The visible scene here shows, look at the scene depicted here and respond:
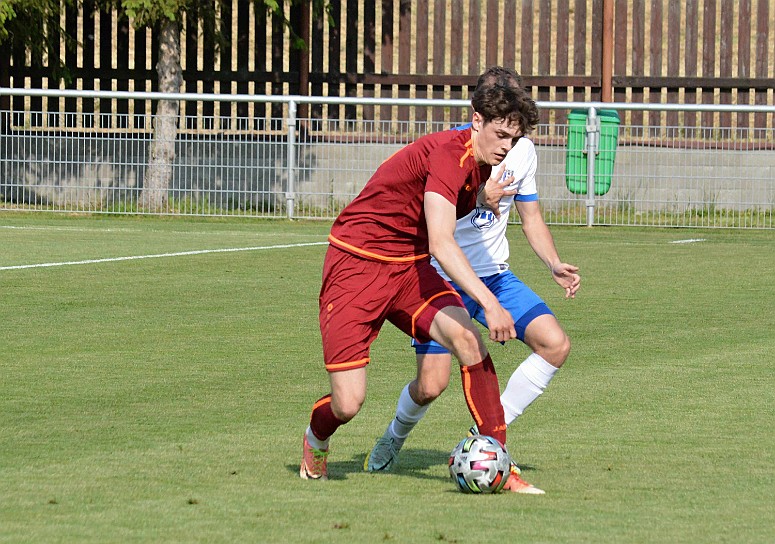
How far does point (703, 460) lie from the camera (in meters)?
5.98

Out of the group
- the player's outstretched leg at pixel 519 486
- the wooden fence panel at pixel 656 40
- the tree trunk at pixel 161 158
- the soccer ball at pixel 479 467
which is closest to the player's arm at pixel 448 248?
the soccer ball at pixel 479 467

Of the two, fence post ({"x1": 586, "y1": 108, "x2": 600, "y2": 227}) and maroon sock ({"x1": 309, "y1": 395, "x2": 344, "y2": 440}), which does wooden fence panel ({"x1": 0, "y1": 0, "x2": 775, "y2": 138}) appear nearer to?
fence post ({"x1": 586, "y1": 108, "x2": 600, "y2": 227})

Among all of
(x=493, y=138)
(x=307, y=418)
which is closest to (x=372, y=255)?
(x=493, y=138)

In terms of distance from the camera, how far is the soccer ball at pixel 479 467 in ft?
17.6

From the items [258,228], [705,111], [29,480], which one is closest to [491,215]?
[29,480]

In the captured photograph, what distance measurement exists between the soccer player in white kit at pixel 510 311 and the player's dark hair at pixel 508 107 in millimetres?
639

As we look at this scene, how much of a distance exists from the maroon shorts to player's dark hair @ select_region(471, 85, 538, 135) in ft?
2.29

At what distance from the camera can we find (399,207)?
5680 millimetres

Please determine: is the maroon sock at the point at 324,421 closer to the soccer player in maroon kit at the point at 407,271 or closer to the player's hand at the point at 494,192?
the soccer player in maroon kit at the point at 407,271

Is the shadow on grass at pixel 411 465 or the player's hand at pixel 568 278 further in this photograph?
the player's hand at pixel 568 278

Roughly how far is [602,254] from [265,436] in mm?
9759

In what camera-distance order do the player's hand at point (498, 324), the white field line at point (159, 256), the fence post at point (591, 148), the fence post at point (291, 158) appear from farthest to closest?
the fence post at point (291, 158), the fence post at point (591, 148), the white field line at point (159, 256), the player's hand at point (498, 324)

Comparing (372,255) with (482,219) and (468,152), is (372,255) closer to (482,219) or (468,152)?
(468,152)

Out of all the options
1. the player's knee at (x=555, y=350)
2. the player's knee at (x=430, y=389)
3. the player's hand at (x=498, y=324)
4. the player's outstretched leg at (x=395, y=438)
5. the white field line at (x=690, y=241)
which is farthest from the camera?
the white field line at (x=690, y=241)
